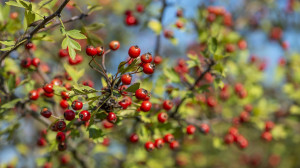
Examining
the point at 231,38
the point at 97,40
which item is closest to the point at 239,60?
the point at 231,38

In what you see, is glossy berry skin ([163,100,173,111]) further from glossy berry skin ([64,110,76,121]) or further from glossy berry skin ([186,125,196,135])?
glossy berry skin ([64,110,76,121])

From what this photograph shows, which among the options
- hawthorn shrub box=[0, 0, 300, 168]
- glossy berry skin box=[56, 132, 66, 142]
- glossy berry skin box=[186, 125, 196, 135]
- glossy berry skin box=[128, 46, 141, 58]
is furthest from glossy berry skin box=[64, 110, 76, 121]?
glossy berry skin box=[186, 125, 196, 135]

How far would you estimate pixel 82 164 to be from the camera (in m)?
4.14

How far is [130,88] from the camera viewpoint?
242cm

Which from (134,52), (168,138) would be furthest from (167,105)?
(134,52)

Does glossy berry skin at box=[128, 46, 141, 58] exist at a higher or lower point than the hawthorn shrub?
higher

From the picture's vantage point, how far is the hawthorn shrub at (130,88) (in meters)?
2.53

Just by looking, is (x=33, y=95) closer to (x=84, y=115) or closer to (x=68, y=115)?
(x=68, y=115)

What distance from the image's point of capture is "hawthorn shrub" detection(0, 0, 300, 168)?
8.29ft

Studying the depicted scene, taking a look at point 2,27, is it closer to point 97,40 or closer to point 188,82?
point 97,40

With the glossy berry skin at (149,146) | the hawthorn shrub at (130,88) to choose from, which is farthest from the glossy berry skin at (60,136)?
the glossy berry skin at (149,146)

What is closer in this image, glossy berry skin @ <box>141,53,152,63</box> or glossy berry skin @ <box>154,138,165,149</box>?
glossy berry skin @ <box>141,53,152,63</box>

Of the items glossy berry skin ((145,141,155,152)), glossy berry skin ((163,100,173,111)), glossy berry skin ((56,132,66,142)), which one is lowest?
glossy berry skin ((145,141,155,152))

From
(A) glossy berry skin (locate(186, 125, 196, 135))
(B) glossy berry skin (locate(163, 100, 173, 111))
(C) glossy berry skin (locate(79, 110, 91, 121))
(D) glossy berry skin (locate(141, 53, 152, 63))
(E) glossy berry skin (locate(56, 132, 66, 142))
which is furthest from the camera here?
(A) glossy berry skin (locate(186, 125, 196, 135))
